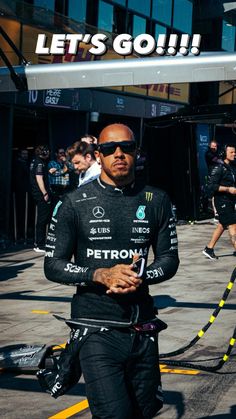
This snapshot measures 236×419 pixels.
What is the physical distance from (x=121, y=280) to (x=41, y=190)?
1205 centimetres

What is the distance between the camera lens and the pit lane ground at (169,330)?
5883 millimetres

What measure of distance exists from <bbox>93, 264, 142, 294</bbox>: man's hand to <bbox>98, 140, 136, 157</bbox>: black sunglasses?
659 millimetres

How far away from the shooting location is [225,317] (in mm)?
9117

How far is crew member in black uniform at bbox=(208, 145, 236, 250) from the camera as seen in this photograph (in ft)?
44.2

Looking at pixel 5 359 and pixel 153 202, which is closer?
pixel 153 202

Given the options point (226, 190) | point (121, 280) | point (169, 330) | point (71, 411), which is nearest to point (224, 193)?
point (226, 190)

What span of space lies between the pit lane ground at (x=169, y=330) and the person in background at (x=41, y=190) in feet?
1.76

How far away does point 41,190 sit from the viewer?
15.8m

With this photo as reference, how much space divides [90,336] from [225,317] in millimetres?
5196

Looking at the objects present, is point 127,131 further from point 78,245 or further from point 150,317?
point 150,317

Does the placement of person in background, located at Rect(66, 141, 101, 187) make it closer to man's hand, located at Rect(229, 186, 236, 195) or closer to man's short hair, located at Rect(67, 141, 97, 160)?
man's short hair, located at Rect(67, 141, 97, 160)

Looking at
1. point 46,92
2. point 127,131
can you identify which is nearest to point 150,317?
point 127,131
